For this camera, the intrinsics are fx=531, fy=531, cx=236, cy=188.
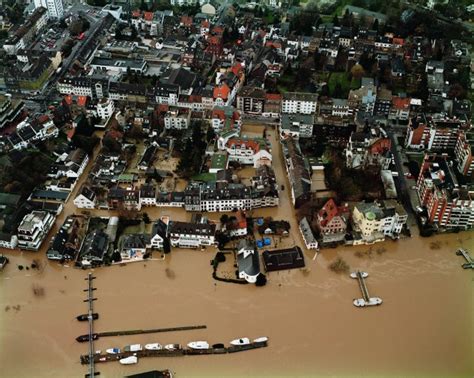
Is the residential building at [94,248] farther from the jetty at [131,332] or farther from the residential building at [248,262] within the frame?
the residential building at [248,262]

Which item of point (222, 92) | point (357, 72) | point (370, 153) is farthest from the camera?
point (357, 72)

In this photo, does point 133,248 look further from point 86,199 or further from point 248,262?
point 248,262

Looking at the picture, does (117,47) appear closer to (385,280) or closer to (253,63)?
(253,63)

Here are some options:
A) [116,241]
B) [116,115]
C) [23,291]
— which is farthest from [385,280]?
[116,115]

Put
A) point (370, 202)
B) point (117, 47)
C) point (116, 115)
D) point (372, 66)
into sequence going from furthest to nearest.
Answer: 1. point (117, 47)
2. point (372, 66)
3. point (116, 115)
4. point (370, 202)

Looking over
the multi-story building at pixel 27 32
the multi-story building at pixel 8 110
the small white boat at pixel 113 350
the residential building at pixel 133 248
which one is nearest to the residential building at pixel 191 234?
the residential building at pixel 133 248

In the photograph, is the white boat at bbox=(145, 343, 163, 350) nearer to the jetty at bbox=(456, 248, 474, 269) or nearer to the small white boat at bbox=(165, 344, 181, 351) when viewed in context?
the small white boat at bbox=(165, 344, 181, 351)

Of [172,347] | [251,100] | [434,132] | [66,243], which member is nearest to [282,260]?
[172,347]
